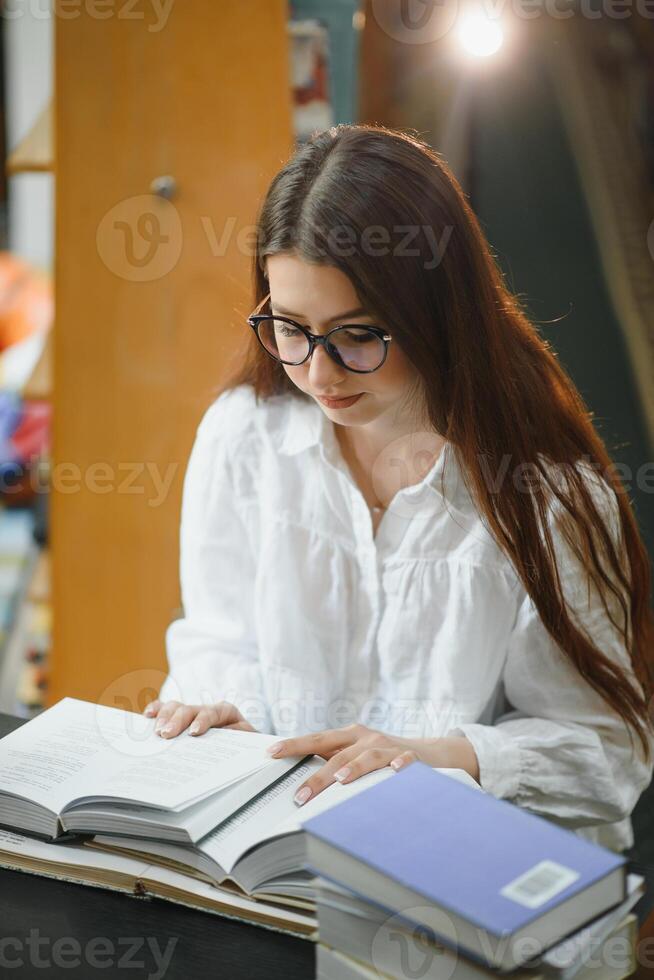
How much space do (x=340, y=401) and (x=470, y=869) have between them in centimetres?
70

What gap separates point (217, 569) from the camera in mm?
1665

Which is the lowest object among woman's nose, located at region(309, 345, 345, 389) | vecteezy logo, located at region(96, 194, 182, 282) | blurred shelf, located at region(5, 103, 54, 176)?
woman's nose, located at region(309, 345, 345, 389)

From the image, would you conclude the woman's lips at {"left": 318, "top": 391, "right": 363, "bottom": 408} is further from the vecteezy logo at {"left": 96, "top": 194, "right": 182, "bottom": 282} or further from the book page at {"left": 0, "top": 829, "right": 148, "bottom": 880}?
the vecteezy logo at {"left": 96, "top": 194, "right": 182, "bottom": 282}

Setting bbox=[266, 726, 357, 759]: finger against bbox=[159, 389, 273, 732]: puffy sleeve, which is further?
bbox=[159, 389, 273, 732]: puffy sleeve

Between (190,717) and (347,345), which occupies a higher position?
(347,345)

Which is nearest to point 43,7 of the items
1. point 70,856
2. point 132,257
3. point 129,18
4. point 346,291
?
point 129,18

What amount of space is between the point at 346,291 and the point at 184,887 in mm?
682

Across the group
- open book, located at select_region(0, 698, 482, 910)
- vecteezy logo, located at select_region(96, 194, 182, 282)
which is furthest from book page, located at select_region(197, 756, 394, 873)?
vecteezy logo, located at select_region(96, 194, 182, 282)

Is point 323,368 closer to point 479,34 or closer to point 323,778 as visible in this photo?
point 323,778

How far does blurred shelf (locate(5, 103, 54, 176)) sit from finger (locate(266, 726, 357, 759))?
62.2 inches

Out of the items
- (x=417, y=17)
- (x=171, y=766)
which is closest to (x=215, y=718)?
(x=171, y=766)

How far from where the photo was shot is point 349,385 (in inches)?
54.0

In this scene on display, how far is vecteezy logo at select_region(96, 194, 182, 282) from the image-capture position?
7.31ft

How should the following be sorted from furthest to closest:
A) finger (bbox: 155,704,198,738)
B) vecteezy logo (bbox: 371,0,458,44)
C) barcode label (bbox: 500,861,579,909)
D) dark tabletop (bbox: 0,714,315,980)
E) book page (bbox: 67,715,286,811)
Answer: vecteezy logo (bbox: 371,0,458,44)
finger (bbox: 155,704,198,738)
book page (bbox: 67,715,286,811)
dark tabletop (bbox: 0,714,315,980)
barcode label (bbox: 500,861,579,909)
